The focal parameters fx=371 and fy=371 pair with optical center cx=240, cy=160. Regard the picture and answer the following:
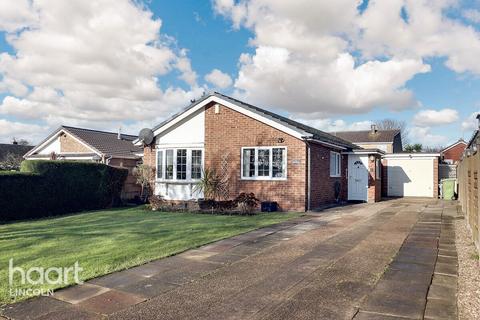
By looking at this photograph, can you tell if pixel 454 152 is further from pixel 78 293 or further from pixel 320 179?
pixel 78 293

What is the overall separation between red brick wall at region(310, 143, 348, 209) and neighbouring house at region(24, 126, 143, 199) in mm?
11717

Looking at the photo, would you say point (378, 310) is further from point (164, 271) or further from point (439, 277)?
point (164, 271)

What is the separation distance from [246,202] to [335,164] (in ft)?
21.4

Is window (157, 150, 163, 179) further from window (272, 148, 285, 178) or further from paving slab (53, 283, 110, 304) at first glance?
paving slab (53, 283, 110, 304)

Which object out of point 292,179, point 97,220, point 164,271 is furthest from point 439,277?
point 97,220

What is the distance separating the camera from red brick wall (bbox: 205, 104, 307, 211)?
14.8 m

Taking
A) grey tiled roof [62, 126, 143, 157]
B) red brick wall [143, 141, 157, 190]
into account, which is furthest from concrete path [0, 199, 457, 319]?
grey tiled roof [62, 126, 143, 157]

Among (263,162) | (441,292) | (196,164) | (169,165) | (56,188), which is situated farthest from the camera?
(169,165)

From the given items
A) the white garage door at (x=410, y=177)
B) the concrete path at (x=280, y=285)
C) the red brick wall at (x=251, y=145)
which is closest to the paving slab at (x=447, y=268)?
the concrete path at (x=280, y=285)

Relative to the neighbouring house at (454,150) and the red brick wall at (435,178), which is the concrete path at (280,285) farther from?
the neighbouring house at (454,150)

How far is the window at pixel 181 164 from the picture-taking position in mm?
17219

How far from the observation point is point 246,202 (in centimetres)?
1424

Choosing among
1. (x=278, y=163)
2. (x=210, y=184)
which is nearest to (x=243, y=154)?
(x=278, y=163)

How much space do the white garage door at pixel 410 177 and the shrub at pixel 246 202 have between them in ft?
48.8
